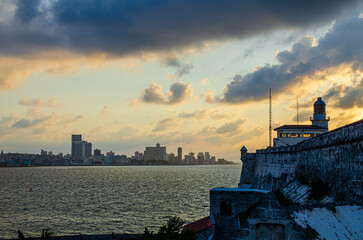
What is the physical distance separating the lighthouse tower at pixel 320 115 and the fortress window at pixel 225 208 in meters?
47.0

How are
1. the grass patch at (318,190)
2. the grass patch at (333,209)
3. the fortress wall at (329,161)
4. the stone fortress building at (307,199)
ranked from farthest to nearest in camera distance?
the grass patch at (318,190), the fortress wall at (329,161), the grass patch at (333,209), the stone fortress building at (307,199)

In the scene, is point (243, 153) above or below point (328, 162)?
above

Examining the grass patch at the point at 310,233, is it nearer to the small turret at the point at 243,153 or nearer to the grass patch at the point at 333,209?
the grass patch at the point at 333,209

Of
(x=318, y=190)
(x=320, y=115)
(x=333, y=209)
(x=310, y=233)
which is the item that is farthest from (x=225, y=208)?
(x=320, y=115)

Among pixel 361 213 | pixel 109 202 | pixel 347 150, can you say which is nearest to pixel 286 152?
pixel 347 150

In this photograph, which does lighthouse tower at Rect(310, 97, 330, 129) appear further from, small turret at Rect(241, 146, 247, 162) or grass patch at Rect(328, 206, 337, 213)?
grass patch at Rect(328, 206, 337, 213)

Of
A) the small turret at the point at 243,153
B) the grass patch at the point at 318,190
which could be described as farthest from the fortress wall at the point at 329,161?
the small turret at the point at 243,153

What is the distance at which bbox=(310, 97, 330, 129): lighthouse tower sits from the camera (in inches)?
2469

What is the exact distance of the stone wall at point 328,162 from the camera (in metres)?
21.9

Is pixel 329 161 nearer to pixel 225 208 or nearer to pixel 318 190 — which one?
pixel 318 190

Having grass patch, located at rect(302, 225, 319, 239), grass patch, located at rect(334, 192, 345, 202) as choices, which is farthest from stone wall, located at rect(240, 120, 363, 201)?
grass patch, located at rect(302, 225, 319, 239)

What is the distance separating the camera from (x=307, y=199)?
25188mm

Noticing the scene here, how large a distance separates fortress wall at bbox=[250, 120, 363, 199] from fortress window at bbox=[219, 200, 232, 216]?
25.3ft

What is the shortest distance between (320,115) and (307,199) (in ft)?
138
